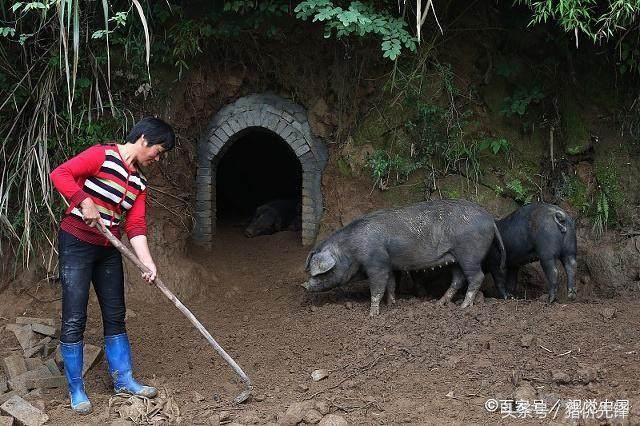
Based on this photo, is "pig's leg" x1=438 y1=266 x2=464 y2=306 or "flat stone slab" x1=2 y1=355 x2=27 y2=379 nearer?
"flat stone slab" x1=2 y1=355 x2=27 y2=379

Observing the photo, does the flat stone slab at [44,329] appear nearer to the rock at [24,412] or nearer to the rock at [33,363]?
the rock at [33,363]

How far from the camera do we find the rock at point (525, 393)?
13.8 ft

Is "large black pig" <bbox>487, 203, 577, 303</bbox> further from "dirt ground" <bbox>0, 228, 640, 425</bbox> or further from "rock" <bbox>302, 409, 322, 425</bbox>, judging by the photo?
"rock" <bbox>302, 409, 322, 425</bbox>

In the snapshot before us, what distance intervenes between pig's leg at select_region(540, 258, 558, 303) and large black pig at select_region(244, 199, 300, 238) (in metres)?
3.63

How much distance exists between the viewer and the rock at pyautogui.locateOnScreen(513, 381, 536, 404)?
4.19 m

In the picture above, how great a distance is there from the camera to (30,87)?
19.9ft

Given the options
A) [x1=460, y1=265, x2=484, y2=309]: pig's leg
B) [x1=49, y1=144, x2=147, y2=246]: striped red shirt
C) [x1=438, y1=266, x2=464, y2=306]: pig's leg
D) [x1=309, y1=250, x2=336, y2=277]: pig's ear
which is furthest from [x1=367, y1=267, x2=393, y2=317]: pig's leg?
[x1=49, y1=144, x2=147, y2=246]: striped red shirt

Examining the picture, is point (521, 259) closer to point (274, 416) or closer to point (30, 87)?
point (274, 416)

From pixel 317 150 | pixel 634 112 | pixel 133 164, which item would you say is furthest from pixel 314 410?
pixel 634 112

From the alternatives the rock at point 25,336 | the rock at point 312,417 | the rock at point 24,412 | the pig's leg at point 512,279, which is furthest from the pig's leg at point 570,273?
the rock at point 25,336

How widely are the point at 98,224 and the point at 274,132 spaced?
352cm

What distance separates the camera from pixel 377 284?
224 inches

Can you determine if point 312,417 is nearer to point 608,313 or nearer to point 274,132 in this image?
point 608,313

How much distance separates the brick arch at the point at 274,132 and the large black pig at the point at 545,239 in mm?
2181
